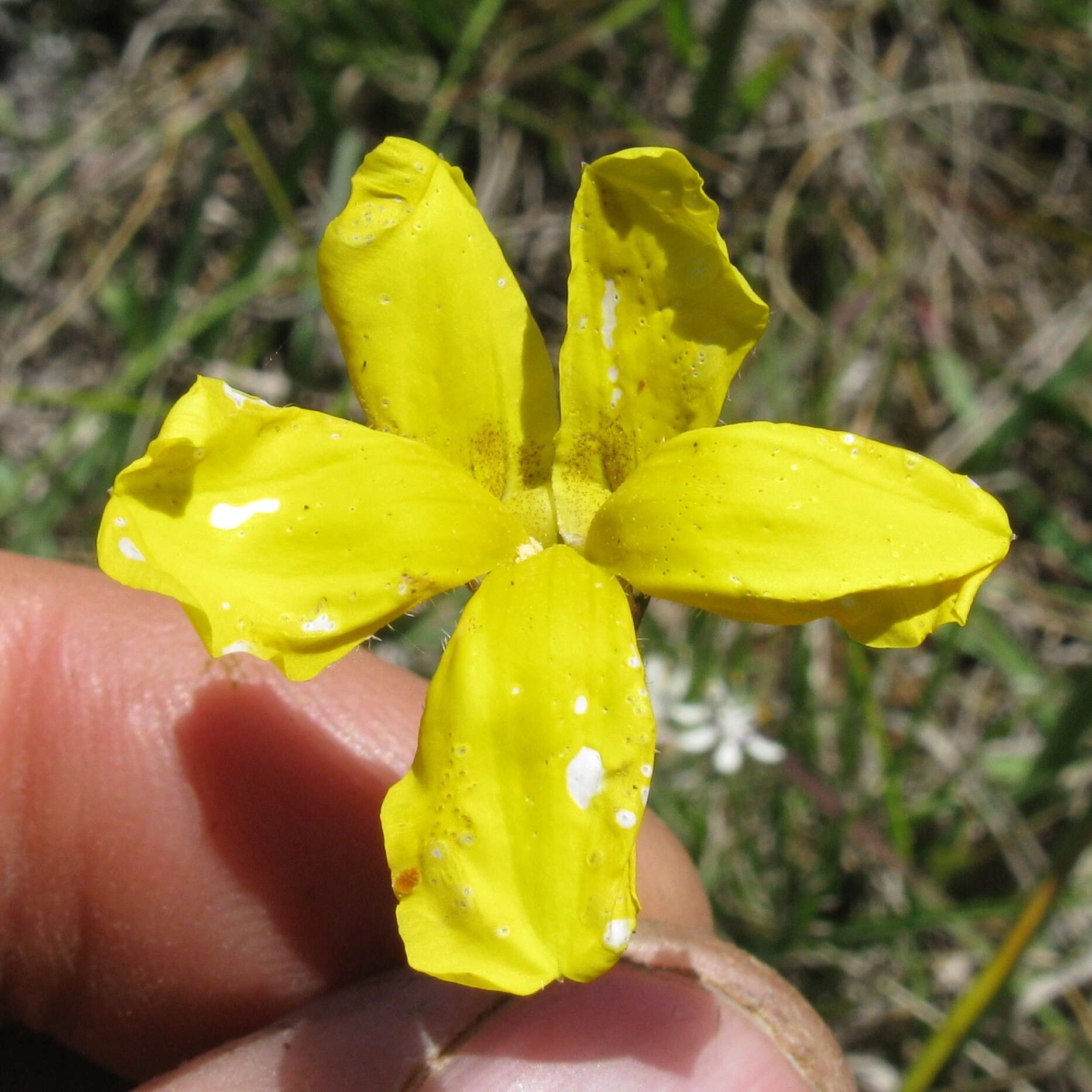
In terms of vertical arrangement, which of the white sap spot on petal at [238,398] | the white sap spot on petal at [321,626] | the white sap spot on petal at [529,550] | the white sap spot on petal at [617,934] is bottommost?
the white sap spot on petal at [617,934]

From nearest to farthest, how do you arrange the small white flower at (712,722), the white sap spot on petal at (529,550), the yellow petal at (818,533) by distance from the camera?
the yellow petal at (818,533) < the white sap spot on petal at (529,550) < the small white flower at (712,722)

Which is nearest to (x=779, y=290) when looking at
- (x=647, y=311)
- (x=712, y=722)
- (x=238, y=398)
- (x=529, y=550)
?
(x=712, y=722)

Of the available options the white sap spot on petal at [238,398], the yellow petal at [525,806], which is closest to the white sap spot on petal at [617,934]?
the yellow petal at [525,806]

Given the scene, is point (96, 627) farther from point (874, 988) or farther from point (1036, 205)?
point (1036, 205)

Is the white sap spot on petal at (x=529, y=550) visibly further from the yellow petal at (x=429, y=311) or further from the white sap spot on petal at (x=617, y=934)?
the white sap spot on petal at (x=617, y=934)

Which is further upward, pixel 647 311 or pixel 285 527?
pixel 647 311

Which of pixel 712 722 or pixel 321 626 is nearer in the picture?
pixel 321 626

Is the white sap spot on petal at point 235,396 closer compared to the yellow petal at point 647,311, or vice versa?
the white sap spot on petal at point 235,396

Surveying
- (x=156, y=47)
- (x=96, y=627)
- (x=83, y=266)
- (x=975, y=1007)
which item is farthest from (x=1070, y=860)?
(x=156, y=47)

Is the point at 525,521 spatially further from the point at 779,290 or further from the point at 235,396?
the point at 779,290
